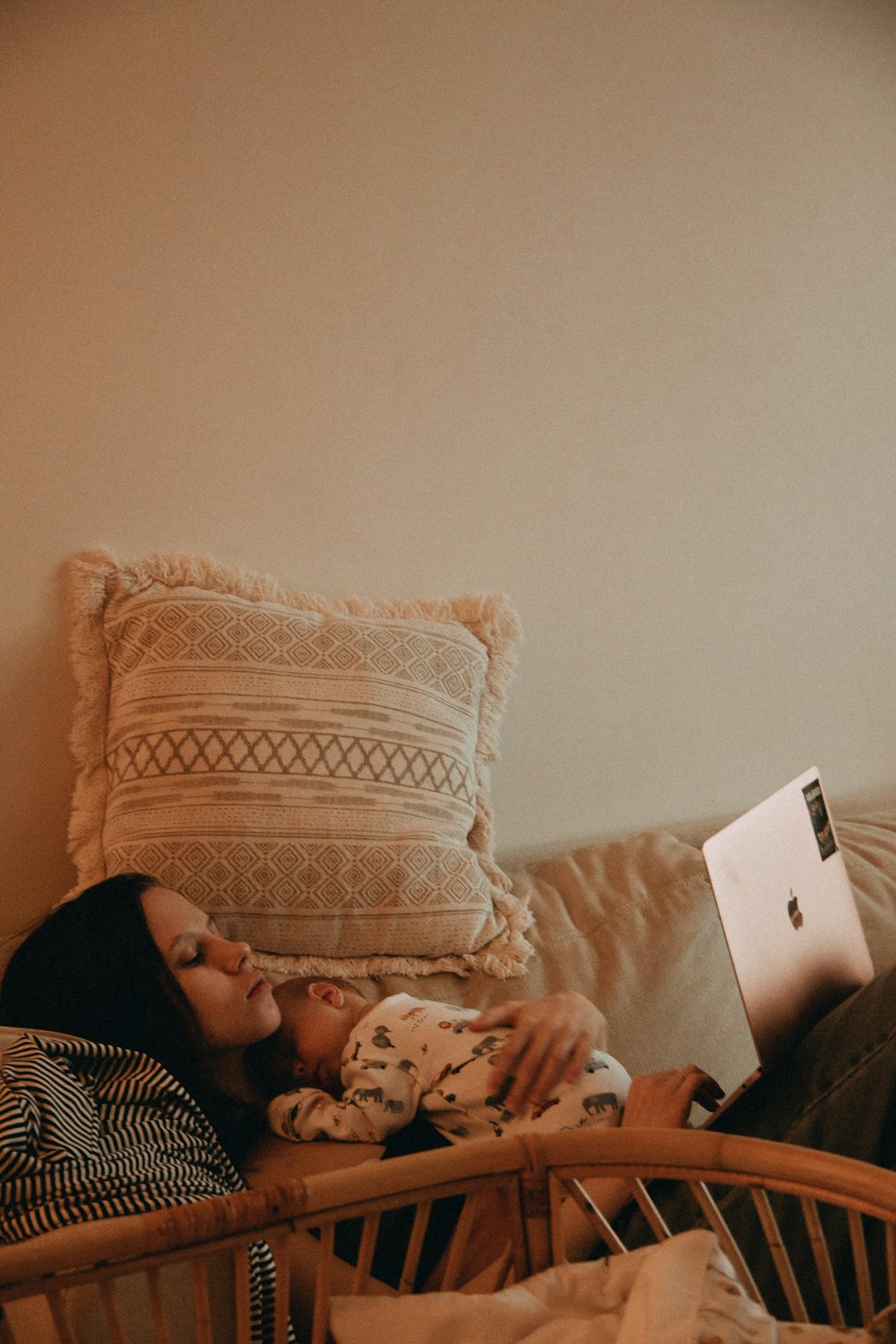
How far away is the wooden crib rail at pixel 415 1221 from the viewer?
0.61 metres

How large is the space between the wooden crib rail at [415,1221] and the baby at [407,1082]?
26 centimetres

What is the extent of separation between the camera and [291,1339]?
73 centimetres

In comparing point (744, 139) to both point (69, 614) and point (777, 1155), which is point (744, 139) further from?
point (777, 1155)

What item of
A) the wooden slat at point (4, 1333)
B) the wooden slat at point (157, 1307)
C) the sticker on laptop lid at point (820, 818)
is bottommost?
the wooden slat at point (4, 1333)

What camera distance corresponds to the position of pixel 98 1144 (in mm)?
784

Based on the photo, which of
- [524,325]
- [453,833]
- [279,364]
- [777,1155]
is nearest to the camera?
[777,1155]

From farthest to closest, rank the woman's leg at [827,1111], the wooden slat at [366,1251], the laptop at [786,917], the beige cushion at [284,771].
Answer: the beige cushion at [284,771]
the laptop at [786,917]
the woman's leg at [827,1111]
the wooden slat at [366,1251]

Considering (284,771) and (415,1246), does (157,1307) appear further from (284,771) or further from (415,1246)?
(284,771)

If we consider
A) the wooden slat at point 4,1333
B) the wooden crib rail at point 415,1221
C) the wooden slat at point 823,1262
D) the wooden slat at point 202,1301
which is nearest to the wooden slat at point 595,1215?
the wooden crib rail at point 415,1221

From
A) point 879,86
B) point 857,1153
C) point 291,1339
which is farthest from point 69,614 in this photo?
point 879,86

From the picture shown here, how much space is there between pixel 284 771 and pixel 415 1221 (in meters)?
0.65

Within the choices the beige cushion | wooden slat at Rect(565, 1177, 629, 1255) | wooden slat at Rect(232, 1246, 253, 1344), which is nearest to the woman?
the beige cushion

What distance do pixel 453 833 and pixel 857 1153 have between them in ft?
2.09

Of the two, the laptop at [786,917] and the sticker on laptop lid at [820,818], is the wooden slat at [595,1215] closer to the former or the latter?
the laptop at [786,917]
